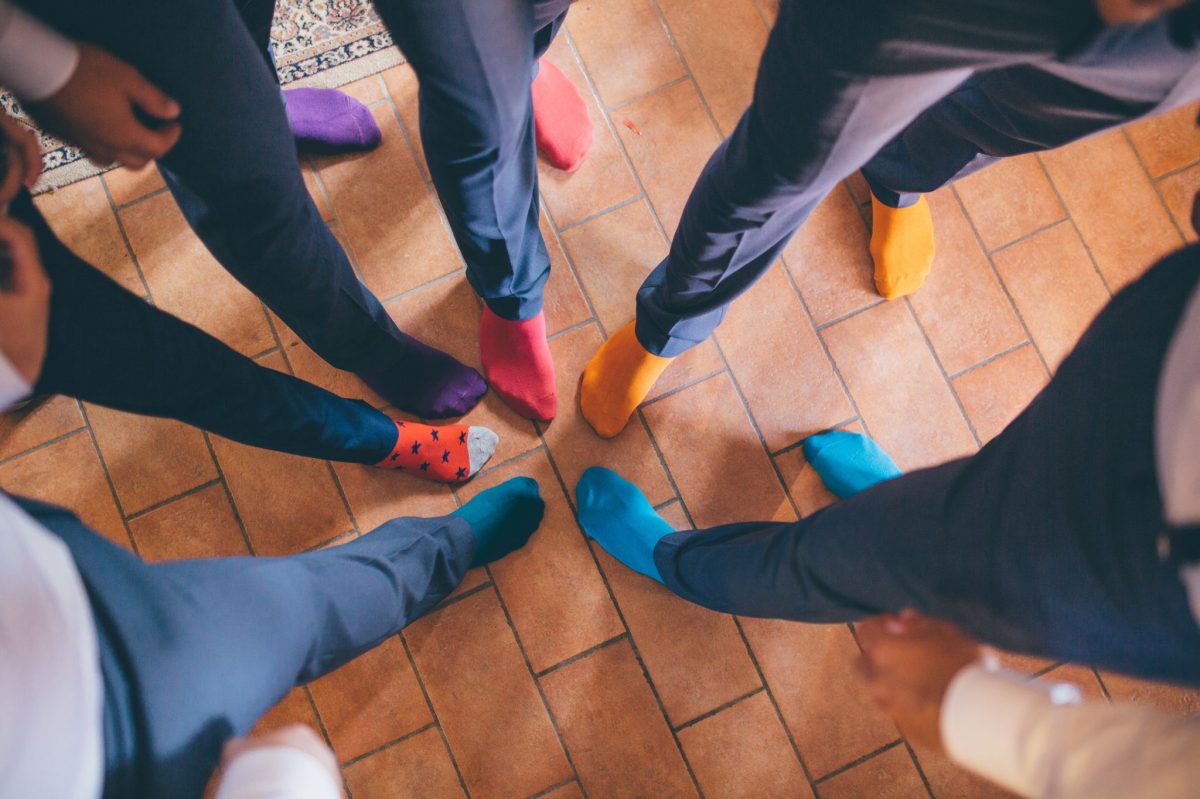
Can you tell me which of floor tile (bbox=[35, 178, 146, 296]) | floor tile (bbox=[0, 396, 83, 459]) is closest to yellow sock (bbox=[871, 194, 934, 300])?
floor tile (bbox=[35, 178, 146, 296])

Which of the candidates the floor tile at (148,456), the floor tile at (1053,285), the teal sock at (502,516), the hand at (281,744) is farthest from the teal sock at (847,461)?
the floor tile at (148,456)

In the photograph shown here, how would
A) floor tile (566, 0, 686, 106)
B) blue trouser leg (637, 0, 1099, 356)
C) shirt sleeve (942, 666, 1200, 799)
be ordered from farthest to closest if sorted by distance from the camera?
floor tile (566, 0, 686, 106), blue trouser leg (637, 0, 1099, 356), shirt sleeve (942, 666, 1200, 799)

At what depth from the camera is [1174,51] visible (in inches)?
28.8

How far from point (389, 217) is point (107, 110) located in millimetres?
855

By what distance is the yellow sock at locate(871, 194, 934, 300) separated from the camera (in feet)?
4.83

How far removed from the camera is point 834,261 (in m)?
1.54

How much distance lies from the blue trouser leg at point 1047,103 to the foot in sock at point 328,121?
992 mm

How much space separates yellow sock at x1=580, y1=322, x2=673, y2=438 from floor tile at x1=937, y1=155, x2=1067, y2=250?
0.69 meters

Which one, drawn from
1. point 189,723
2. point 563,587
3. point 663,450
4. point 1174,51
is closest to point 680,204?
point 663,450

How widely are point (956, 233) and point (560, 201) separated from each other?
0.82 metres

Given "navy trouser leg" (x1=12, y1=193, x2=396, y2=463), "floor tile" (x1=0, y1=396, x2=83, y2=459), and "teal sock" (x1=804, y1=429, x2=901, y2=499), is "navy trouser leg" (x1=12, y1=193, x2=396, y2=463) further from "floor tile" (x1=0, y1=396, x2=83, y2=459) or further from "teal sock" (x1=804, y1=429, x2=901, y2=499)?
"teal sock" (x1=804, y1=429, x2=901, y2=499)

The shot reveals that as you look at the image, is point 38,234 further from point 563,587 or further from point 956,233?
point 956,233

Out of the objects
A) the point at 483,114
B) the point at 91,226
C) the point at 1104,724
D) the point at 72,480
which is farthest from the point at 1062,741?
the point at 91,226

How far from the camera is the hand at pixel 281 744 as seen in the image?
685 millimetres
